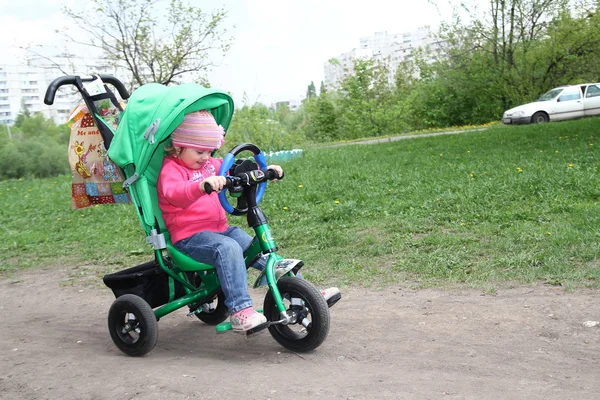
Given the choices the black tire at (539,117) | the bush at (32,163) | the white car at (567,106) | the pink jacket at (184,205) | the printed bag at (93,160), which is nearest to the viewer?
the pink jacket at (184,205)

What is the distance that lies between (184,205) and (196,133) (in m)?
0.45

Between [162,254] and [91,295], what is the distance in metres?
2.02

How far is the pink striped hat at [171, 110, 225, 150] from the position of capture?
4.01 meters

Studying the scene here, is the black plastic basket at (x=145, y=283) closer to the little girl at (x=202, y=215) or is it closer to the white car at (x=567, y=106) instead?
the little girl at (x=202, y=215)

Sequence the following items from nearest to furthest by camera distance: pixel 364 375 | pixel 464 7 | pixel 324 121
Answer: pixel 364 375 → pixel 464 7 → pixel 324 121

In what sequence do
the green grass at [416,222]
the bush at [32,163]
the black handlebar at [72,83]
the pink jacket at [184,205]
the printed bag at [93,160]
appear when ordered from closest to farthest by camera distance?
the pink jacket at [184,205], the black handlebar at [72,83], the printed bag at [93,160], the green grass at [416,222], the bush at [32,163]

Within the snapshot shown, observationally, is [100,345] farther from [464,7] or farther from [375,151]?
[464,7]

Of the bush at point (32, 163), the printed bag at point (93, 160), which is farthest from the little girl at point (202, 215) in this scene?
the bush at point (32, 163)

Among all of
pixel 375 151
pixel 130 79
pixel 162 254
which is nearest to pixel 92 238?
pixel 162 254

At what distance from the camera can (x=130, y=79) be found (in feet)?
63.4

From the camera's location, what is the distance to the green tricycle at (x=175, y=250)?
3.82 m

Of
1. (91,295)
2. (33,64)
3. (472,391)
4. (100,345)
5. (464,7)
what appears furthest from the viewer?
(464,7)

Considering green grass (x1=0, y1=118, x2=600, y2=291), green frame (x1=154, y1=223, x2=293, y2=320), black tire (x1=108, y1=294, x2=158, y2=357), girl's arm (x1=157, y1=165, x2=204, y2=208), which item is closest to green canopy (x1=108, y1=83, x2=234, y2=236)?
girl's arm (x1=157, y1=165, x2=204, y2=208)

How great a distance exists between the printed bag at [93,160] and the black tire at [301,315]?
55.6 inches
